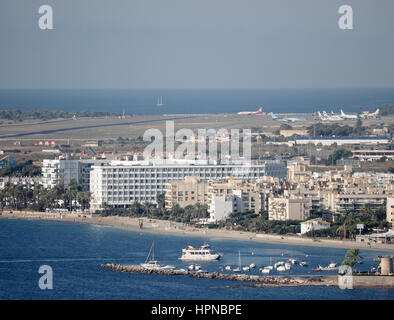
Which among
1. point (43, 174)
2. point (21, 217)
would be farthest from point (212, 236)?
point (43, 174)

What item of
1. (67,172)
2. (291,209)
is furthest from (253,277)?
(67,172)

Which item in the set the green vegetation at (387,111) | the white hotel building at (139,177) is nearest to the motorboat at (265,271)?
the white hotel building at (139,177)

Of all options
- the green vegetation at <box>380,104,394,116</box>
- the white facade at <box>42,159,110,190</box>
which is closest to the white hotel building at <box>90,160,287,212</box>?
the white facade at <box>42,159,110,190</box>

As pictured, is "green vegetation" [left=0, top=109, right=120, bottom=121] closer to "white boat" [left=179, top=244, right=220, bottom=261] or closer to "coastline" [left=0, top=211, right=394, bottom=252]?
"coastline" [left=0, top=211, right=394, bottom=252]

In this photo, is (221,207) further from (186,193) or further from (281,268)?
(281,268)

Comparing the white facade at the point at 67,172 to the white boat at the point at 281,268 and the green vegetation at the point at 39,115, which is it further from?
the green vegetation at the point at 39,115
